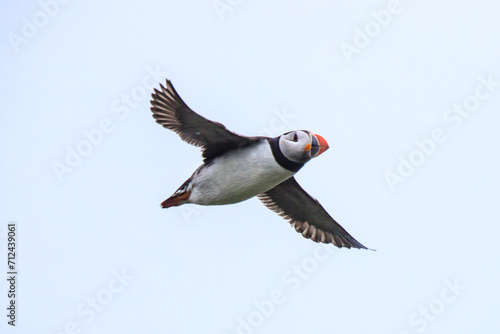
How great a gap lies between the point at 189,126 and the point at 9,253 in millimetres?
4037

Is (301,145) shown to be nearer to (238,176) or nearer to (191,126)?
(238,176)

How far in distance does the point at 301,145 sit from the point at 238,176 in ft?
2.77

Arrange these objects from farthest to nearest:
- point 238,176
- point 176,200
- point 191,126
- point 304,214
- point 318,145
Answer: point 304,214
point 176,200
point 191,126
point 238,176
point 318,145

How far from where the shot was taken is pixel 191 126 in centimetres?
1027

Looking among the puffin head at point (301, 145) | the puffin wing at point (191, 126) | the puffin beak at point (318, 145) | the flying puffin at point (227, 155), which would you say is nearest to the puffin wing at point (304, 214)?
the flying puffin at point (227, 155)

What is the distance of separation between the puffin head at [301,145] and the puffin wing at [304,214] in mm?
1519

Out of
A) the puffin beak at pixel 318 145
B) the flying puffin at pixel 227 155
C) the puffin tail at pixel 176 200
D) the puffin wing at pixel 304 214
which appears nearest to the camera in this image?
the puffin beak at pixel 318 145

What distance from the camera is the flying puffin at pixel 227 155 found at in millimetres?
9891

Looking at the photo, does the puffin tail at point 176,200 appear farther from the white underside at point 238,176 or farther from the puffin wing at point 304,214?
the puffin wing at point 304,214

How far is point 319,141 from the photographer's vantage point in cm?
975

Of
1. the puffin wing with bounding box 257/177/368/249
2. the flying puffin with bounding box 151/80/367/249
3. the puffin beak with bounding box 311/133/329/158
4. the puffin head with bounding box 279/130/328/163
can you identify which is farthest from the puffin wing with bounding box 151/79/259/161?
the puffin wing with bounding box 257/177/368/249

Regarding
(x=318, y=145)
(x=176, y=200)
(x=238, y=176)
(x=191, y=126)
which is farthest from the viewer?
(x=176, y=200)

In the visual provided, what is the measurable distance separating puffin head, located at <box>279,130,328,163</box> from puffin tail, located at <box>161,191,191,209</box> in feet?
4.45

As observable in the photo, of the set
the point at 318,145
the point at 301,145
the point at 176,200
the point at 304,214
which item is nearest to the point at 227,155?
the point at 176,200
